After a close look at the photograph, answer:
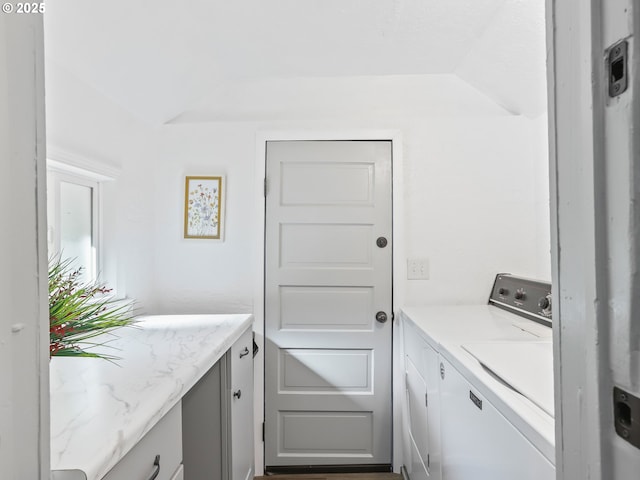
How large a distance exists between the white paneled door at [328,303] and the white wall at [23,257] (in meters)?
1.76

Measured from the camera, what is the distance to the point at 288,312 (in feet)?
7.21

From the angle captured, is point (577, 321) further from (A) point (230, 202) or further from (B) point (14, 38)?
(A) point (230, 202)

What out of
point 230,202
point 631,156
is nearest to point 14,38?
point 631,156

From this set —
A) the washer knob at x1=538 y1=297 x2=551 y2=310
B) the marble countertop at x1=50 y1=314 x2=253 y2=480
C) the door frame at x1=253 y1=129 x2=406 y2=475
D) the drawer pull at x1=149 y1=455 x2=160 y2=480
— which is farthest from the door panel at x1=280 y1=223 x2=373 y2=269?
the drawer pull at x1=149 y1=455 x2=160 y2=480

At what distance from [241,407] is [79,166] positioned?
134 cm

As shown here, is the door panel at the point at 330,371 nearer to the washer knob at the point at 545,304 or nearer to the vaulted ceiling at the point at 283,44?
the washer knob at the point at 545,304

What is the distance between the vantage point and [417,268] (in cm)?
218

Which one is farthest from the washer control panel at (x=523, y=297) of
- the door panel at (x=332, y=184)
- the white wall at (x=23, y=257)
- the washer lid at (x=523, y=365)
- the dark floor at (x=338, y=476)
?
the white wall at (x=23, y=257)

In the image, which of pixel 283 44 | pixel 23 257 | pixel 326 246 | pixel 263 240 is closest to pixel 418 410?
pixel 326 246

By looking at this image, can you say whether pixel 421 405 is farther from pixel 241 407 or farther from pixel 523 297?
pixel 241 407

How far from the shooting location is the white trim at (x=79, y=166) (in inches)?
58.3

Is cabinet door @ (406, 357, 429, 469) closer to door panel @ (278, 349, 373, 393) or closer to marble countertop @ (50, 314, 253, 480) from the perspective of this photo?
door panel @ (278, 349, 373, 393)

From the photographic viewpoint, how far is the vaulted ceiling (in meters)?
1.51

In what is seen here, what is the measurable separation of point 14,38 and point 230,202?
1.83 metres
